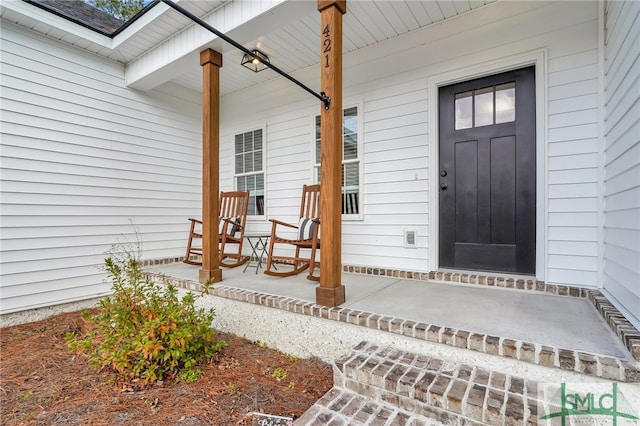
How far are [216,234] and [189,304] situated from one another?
3.44ft

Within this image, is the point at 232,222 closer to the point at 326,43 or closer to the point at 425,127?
the point at 326,43

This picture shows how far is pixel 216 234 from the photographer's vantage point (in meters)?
3.14

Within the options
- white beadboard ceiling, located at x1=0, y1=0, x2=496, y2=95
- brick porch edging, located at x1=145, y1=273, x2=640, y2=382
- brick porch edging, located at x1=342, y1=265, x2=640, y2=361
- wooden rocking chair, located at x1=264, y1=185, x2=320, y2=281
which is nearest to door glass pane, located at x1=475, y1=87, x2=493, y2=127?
white beadboard ceiling, located at x1=0, y1=0, x2=496, y2=95

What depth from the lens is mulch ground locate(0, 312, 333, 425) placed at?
1.64m

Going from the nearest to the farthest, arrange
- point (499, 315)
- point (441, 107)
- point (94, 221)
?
point (499, 315) → point (441, 107) → point (94, 221)

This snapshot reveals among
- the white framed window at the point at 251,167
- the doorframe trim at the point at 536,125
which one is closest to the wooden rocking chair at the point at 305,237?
the white framed window at the point at 251,167

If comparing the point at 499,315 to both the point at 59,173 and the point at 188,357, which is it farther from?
the point at 59,173

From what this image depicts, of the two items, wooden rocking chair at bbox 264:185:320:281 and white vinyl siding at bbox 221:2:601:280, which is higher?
white vinyl siding at bbox 221:2:601:280

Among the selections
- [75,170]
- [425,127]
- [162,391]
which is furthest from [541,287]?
[75,170]

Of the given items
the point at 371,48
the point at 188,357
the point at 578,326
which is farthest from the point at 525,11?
the point at 188,357

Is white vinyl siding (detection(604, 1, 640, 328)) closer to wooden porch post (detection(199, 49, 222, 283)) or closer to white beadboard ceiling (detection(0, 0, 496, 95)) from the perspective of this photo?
white beadboard ceiling (detection(0, 0, 496, 95))

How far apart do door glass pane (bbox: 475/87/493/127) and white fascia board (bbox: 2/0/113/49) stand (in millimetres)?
4191

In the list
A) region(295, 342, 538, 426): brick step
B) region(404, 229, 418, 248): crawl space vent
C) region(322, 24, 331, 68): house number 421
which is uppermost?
region(322, 24, 331, 68): house number 421

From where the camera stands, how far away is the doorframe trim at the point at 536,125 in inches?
98.7
